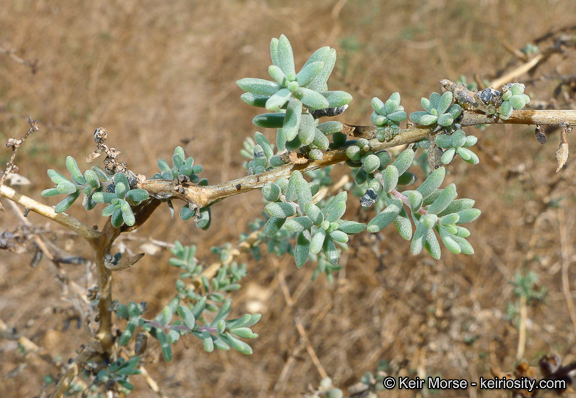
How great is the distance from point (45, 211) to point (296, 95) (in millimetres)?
853

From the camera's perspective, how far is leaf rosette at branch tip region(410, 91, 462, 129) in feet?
3.45

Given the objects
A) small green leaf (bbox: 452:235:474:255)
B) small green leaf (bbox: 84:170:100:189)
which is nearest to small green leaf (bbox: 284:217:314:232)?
small green leaf (bbox: 452:235:474:255)

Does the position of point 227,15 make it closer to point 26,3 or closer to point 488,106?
point 26,3

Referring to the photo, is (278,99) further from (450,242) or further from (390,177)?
(450,242)

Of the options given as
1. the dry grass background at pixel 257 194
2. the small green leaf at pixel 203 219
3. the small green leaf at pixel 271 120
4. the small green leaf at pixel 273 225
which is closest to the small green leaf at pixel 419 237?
the small green leaf at pixel 273 225

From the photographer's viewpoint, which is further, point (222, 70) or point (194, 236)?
point (222, 70)

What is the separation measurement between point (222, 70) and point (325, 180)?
17.6ft

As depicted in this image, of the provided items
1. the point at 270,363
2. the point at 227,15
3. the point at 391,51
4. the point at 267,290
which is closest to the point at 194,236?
the point at 267,290

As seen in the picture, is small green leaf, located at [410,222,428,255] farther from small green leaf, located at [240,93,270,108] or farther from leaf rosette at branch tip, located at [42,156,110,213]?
leaf rosette at branch tip, located at [42,156,110,213]

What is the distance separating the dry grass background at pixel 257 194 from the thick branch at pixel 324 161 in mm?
1211

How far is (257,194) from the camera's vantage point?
4.95 metres

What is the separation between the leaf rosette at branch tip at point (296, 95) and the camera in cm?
93

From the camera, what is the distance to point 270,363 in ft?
13.5

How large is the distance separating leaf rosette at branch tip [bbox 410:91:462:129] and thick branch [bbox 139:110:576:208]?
3 cm
